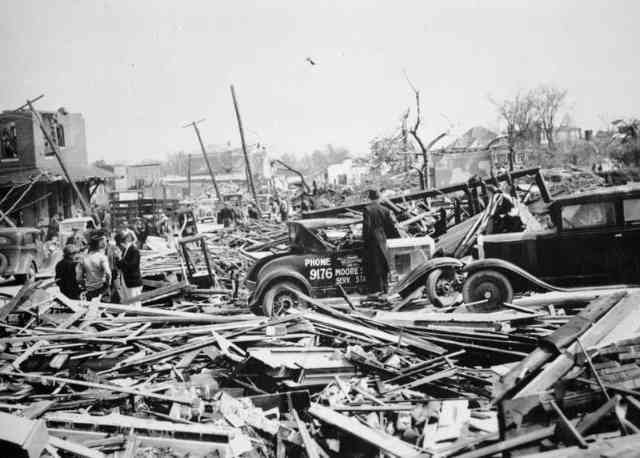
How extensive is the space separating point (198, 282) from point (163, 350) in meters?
5.56

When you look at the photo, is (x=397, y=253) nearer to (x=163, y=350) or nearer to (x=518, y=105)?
(x=163, y=350)

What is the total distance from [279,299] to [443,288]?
3011 millimetres

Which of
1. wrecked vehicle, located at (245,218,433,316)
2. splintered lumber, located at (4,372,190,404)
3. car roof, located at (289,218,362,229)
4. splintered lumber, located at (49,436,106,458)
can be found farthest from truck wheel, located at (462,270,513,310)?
splintered lumber, located at (49,436,106,458)

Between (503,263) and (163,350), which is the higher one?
(503,263)

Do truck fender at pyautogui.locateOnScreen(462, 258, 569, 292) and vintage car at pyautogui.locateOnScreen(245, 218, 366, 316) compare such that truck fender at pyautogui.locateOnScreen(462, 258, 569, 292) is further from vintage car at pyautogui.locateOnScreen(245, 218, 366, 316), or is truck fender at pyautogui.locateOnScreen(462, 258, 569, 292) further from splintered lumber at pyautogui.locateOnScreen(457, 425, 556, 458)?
splintered lumber at pyautogui.locateOnScreen(457, 425, 556, 458)

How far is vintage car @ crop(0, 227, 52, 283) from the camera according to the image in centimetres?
1592

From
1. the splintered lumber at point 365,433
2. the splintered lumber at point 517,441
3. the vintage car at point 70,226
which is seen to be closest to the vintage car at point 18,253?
the vintage car at point 70,226

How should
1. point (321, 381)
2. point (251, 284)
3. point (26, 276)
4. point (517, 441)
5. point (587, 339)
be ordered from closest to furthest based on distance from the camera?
point (517, 441), point (587, 339), point (321, 381), point (251, 284), point (26, 276)

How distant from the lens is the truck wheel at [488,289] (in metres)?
8.58

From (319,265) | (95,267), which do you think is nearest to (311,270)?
(319,265)

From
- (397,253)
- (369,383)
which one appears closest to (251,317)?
(369,383)

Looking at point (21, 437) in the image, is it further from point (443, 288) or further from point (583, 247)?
point (583, 247)

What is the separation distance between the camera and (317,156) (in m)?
139

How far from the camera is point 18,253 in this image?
16.1 metres
